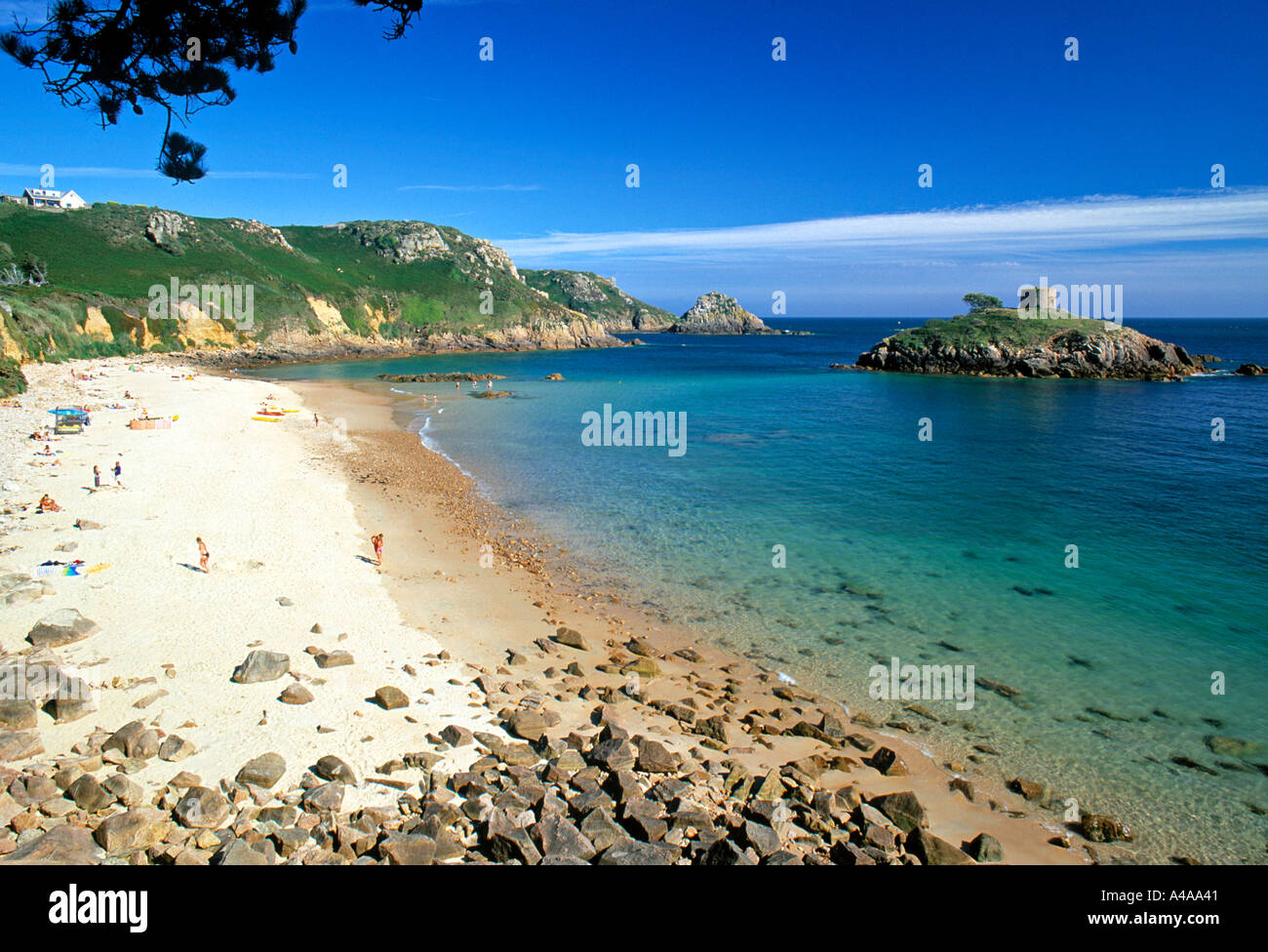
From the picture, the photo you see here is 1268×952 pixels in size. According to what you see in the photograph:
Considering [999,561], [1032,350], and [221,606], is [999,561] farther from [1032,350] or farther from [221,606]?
[1032,350]

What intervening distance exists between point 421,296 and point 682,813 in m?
148

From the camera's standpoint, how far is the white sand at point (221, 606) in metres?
10.4

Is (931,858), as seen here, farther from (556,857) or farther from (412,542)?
(412,542)

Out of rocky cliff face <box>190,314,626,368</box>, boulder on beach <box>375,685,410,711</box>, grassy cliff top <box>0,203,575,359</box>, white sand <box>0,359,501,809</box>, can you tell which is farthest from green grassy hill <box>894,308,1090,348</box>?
boulder on beach <box>375,685,410,711</box>

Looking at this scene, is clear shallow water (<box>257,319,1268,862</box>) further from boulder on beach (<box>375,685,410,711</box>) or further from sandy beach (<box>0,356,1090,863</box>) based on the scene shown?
boulder on beach (<box>375,685,410,711</box>)

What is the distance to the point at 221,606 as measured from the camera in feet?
49.6

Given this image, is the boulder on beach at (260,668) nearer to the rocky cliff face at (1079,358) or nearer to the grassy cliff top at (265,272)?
the grassy cliff top at (265,272)

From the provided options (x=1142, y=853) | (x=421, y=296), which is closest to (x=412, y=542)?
(x=1142, y=853)

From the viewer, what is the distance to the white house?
134125 millimetres

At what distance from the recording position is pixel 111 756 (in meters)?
9.23

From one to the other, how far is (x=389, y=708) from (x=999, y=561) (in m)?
19.4

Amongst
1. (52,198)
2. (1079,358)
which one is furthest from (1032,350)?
(52,198)

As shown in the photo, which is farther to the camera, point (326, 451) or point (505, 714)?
point (326, 451)

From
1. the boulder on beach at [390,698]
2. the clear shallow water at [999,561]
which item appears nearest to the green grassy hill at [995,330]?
the clear shallow water at [999,561]
